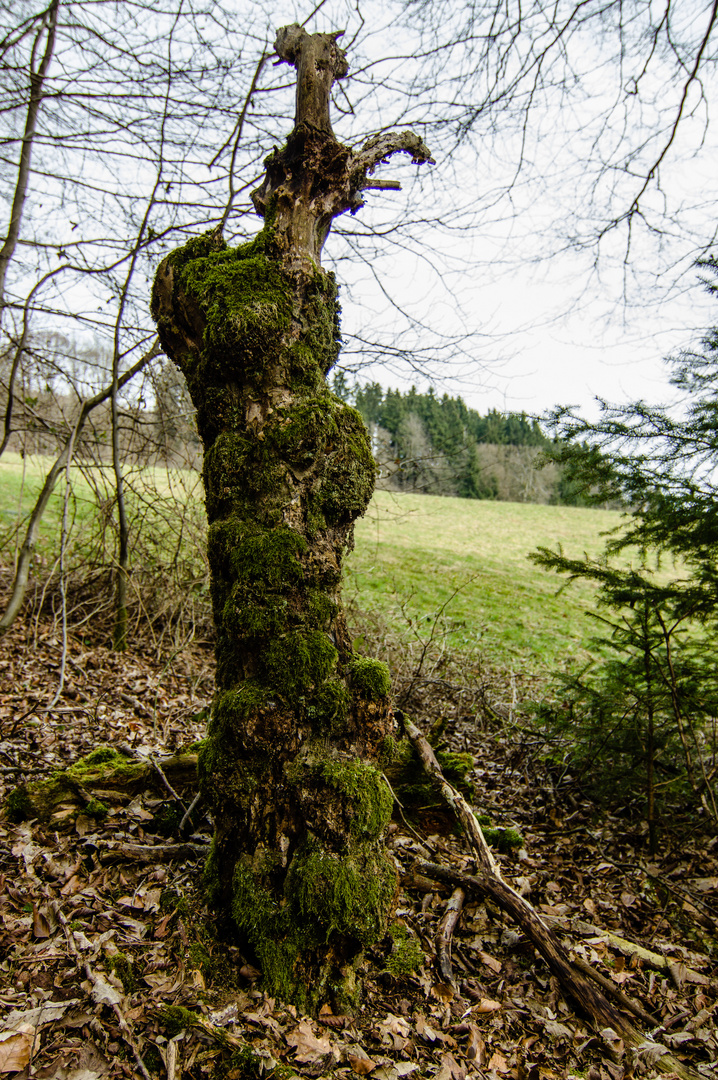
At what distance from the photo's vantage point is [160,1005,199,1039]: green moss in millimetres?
1863

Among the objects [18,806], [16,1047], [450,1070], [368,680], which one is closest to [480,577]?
[368,680]

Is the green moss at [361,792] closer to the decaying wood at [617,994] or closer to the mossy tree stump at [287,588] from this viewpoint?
the mossy tree stump at [287,588]

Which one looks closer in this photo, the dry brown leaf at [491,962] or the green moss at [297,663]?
the green moss at [297,663]

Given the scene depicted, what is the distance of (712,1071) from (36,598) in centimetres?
637

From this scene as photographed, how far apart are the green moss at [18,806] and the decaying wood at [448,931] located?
7.08ft

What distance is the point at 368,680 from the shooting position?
243 cm

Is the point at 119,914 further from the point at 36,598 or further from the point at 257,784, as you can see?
the point at 36,598

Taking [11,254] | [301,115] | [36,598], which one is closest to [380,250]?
[301,115]

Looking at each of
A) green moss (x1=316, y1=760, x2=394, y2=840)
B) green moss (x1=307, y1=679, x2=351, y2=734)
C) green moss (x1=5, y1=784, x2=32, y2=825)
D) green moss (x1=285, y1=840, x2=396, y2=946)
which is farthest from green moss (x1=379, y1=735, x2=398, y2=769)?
green moss (x1=5, y1=784, x2=32, y2=825)

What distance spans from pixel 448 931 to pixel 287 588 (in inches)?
72.4

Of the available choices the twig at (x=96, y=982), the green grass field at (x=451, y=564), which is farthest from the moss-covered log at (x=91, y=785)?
the green grass field at (x=451, y=564)

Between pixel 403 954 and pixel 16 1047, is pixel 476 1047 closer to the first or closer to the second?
pixel 403 954

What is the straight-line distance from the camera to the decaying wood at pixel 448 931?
2.49 m

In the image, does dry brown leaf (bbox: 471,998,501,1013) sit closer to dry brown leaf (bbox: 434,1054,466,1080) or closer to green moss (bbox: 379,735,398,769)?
dry brown leaf (bbox: 434,1054,466,1080)
